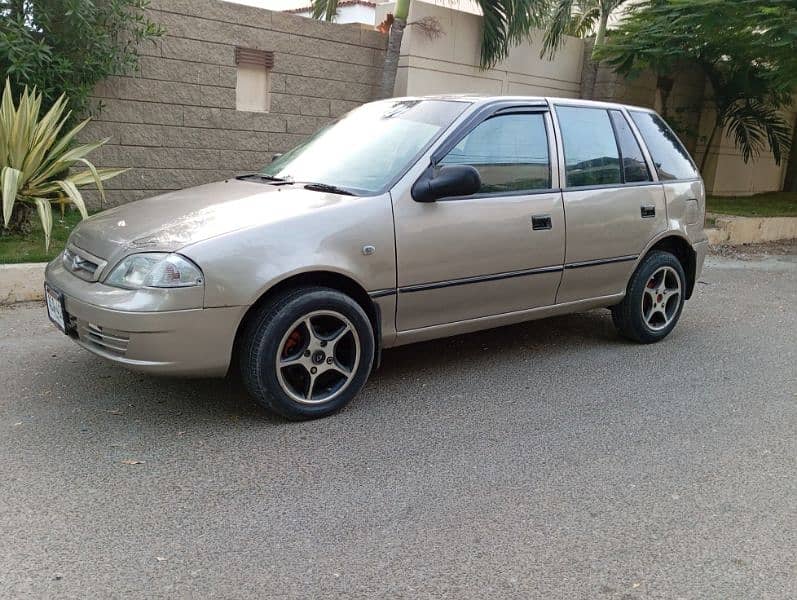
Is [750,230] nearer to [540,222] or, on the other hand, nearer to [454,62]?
[454,62]

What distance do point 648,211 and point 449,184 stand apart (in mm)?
1933

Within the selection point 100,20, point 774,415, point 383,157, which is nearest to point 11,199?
point 100,20

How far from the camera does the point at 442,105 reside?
4965 millimetres

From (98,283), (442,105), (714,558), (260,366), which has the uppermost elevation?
(442,105)

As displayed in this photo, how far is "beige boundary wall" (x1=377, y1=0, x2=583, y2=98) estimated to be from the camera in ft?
38.5

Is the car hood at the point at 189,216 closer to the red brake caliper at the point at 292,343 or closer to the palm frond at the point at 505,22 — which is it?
the red brake caliper at the point at 292,343

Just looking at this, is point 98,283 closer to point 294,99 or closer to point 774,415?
point 774,415

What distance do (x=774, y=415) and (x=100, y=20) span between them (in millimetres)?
7510

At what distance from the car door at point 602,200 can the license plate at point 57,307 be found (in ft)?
9.86

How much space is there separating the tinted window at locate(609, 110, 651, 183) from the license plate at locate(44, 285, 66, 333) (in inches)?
147

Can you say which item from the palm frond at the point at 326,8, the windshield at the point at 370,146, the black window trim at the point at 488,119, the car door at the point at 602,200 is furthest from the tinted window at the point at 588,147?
the palm frond at the point at 326,8

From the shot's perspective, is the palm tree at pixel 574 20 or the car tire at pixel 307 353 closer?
the car tire at pixel 307 353

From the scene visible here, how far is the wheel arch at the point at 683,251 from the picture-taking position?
5914mm

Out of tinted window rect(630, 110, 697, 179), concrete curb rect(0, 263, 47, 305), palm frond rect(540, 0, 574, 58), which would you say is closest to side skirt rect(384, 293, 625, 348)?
tinted window rect(630, 110, 697, 179)
